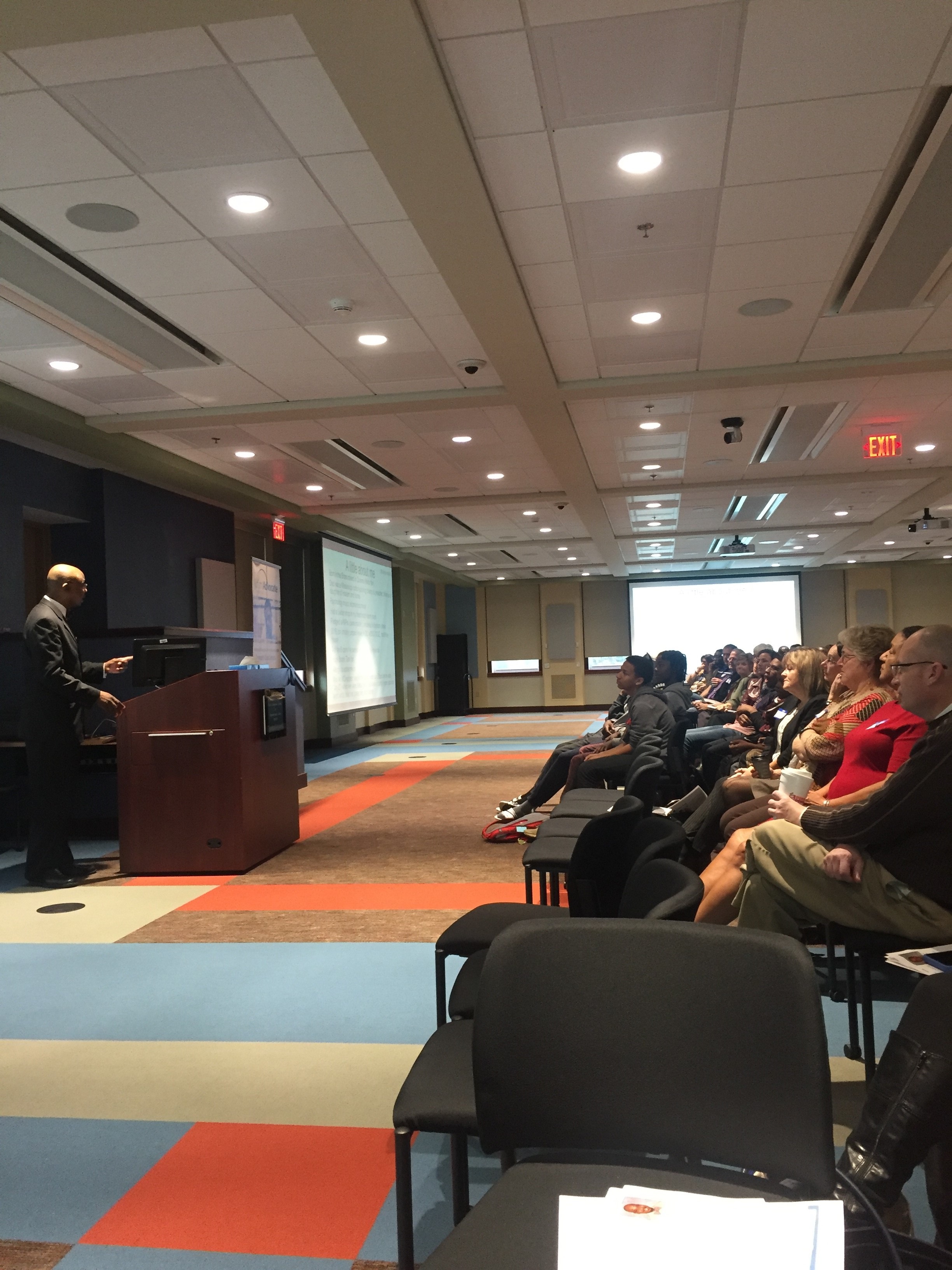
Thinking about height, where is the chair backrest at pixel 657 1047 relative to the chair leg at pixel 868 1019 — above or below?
above

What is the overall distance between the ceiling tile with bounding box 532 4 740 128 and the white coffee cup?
2589mm

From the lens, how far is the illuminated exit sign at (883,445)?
973 centimetres

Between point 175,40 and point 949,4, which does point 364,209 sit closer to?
point 175,40

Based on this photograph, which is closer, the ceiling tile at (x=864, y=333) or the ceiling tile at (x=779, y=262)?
the ceiling tile at (x=779, y=262)

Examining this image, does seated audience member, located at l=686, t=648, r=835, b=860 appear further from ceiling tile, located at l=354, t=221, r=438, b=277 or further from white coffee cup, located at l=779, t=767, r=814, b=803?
ceiling tile, located at l=354, t=221, r=438, b=277

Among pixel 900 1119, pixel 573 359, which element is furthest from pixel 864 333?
pixel 900 1119

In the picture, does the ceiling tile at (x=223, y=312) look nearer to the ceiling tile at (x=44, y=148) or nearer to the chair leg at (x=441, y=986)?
the ceiling tile at (x=44, y=148)

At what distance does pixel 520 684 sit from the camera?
977 inches

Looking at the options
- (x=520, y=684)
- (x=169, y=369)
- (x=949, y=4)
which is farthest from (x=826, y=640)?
(x=949, y=4)

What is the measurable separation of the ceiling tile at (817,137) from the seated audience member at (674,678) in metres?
4.02

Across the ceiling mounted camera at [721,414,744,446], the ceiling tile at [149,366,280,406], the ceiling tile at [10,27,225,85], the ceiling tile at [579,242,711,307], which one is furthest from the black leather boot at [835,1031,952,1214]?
the ceiling mounted camera at [721,414,744,446]

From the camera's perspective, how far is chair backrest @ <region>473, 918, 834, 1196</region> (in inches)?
54.1

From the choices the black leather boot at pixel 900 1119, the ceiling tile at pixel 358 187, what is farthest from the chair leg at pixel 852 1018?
the ceiling tile at pixel 358 187

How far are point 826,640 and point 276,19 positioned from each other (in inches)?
860
